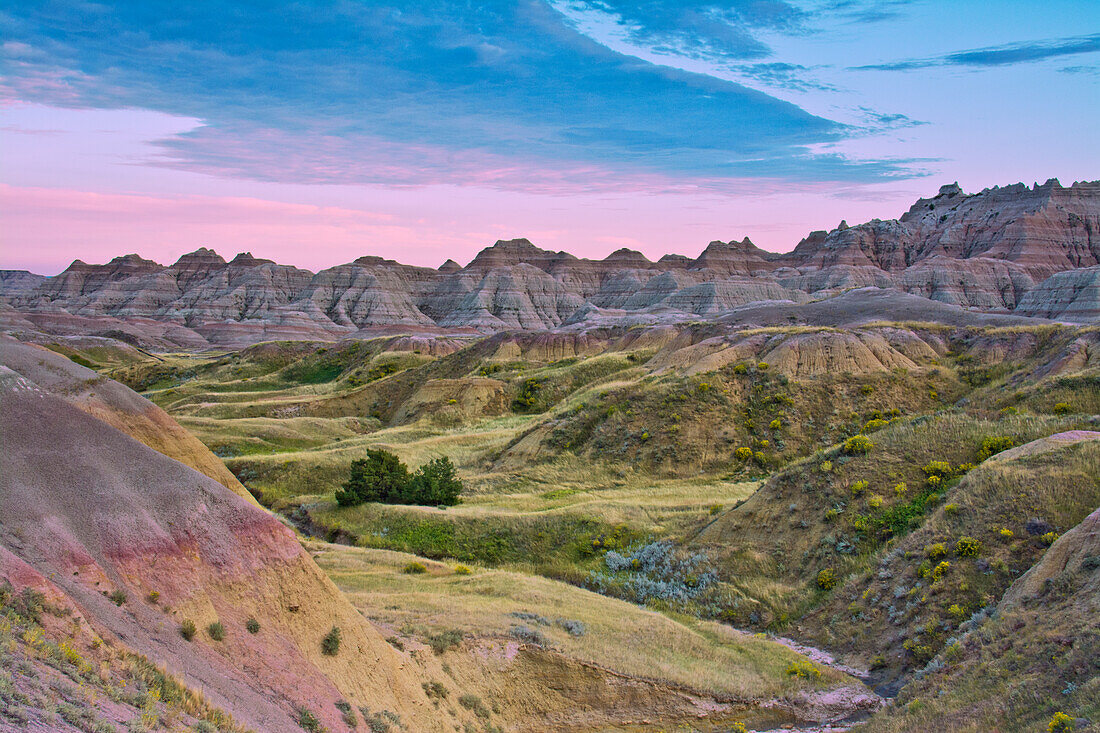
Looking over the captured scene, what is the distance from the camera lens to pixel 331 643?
1423 centimetres

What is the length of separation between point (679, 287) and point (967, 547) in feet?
478

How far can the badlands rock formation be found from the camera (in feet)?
471

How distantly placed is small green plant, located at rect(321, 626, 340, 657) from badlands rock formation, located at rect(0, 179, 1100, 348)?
114712 millimetres

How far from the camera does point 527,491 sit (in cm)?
3766

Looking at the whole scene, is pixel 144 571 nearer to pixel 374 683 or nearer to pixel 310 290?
pixel 374 683

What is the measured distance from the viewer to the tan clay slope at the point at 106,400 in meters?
19.4

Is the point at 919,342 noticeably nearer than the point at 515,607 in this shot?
No

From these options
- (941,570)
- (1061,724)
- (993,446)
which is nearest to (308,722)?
(1061,724)

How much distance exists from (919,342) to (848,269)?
127103mm

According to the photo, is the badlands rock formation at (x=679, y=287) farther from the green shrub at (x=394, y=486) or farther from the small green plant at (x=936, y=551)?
the small green plant at (x=936, y=551)

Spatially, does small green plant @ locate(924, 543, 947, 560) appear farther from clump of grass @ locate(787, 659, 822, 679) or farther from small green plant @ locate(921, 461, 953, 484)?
clump of grass @ locate(787, 659, 822, 679)

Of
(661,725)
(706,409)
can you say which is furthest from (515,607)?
(706,409)

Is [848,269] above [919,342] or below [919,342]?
above

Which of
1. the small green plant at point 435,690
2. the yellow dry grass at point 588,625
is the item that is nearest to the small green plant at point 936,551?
the yellow dry grass at point 588,625
